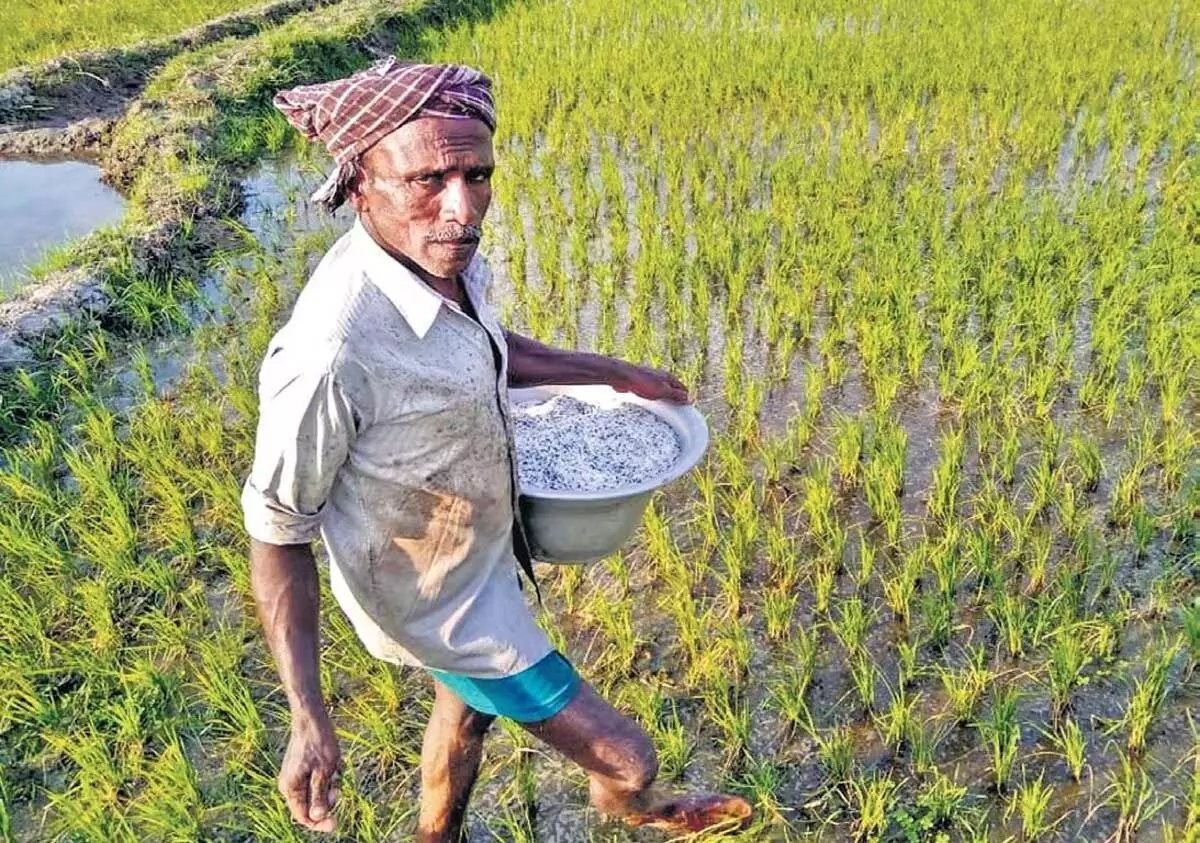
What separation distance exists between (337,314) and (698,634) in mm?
1382

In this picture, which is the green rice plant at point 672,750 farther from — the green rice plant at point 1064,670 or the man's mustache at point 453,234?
the man's mustache at point 453,234

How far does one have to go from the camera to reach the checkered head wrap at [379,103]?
1.21 meters

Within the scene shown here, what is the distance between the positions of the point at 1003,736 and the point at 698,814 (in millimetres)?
641

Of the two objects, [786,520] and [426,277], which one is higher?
[426,277]

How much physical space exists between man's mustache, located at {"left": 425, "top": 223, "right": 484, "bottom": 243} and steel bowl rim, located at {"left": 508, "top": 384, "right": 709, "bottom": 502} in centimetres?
47

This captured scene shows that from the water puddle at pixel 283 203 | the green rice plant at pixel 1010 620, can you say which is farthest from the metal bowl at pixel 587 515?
the water puddle at pixel 283 203

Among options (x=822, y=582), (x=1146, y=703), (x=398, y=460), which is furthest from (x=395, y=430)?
(x=1146, y=703)

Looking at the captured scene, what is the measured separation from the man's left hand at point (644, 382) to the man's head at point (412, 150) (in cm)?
56

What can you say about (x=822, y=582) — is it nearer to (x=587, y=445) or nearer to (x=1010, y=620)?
(x=1010, y=620)

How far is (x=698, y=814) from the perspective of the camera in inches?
73.0

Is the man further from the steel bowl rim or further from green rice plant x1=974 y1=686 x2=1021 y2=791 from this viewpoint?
green rice plant x1=974 y1=686 x2=1021 y2=791

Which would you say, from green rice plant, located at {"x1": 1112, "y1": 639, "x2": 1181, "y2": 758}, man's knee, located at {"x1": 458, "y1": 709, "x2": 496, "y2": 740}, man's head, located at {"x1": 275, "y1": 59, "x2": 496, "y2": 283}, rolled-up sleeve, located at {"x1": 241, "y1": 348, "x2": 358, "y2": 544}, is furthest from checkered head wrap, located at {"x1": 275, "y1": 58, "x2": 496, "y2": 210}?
green rice plant, located at {"x1": 1112, "y1": 639, "x2": 1181, "y2": 758}

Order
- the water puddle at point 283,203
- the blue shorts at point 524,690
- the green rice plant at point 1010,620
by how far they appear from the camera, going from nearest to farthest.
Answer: the blue shorts at point 524,690 → the green rice plant at point 1010,620 → the water puddle at point 283,203

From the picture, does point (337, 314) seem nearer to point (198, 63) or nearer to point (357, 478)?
point (357, 478)
